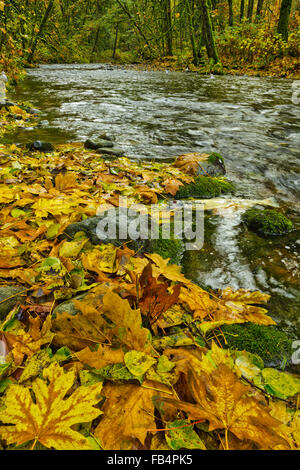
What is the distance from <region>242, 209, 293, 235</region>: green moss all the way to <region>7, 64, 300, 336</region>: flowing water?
68 mm

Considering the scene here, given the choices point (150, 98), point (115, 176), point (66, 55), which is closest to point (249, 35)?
point (150, 98)

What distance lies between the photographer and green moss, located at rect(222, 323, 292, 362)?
1.17 m

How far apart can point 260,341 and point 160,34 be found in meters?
25.0

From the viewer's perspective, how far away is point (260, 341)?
1.20m

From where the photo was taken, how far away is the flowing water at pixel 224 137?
5.54 feet

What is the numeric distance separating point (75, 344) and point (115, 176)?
6.79 ft

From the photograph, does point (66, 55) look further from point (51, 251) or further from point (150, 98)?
point (51, 251)

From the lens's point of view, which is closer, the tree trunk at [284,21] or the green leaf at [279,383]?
the green leaf at [279,383]

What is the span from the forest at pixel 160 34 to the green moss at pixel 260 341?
338cm

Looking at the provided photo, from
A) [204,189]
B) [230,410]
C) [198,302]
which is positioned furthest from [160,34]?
[230,410]

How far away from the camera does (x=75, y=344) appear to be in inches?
39.1

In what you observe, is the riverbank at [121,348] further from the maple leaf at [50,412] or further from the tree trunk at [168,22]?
the tree trunk at [168,22]

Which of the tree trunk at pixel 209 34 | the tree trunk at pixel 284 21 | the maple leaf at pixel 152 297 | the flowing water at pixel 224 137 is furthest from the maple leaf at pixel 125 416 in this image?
the tree trunk at pixel 284 21

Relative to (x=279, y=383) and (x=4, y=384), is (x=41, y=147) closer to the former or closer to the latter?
(x=4, y=384)
